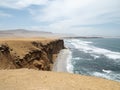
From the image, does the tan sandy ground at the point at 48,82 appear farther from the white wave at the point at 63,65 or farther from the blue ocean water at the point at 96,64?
the white wave at the point at 63,65

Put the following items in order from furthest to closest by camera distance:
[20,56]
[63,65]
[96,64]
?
[96,64], [63,65], [20,56]

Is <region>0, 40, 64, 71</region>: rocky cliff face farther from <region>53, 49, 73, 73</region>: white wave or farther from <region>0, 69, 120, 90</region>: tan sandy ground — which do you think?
<region>0, 69, 120, 90</region>: tan sandy ground

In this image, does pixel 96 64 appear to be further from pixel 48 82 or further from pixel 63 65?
pixel 48 82

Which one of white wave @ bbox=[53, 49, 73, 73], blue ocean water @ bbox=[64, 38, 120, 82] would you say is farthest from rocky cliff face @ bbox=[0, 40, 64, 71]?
blue ocean water @ bbox=[64, 38, 120, 82]

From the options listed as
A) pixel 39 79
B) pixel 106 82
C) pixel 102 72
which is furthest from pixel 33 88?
pixel 102 72

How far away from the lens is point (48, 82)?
1205 centimetres

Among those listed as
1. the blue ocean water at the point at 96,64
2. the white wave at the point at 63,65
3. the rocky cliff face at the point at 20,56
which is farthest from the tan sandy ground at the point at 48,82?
the white wave at the point at 63,65

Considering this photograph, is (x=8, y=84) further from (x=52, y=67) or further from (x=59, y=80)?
(x=52, y=67)

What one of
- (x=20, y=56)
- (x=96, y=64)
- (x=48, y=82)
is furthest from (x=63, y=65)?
(x=48, y=82)

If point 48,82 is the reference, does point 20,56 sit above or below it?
below

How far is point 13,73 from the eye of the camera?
14.1 m

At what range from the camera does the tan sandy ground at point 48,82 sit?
1124 cm

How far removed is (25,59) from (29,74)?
12844mm

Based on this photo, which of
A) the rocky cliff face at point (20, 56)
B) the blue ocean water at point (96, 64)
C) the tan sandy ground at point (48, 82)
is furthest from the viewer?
the blue ocean water at point (96, 64)
